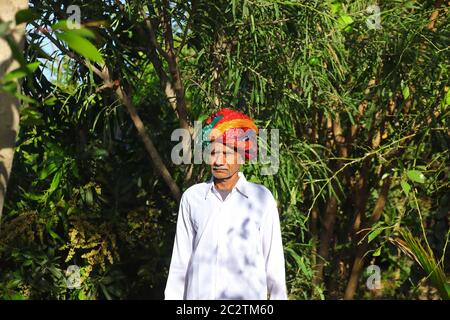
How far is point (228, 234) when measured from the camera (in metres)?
3.87

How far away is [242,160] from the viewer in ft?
13.2

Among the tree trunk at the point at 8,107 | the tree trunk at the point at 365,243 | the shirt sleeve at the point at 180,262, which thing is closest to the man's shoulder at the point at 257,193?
the shirt sleeve at the point at 180,262

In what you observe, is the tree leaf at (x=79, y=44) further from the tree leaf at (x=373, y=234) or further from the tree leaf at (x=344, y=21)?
the tree leaf at (x=344, y=21)

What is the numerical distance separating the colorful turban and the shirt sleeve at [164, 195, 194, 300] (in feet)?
1.15

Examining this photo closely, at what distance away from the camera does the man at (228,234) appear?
3848mm

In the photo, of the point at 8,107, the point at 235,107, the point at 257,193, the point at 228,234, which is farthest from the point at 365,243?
the point at 8,107

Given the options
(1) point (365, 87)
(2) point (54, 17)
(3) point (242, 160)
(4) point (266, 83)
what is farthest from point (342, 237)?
(3) point (242, 160)

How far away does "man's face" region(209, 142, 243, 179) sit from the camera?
3963 mm

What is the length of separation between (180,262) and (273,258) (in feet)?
1.30

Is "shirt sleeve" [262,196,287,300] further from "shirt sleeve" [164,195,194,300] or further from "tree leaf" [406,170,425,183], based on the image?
"tree leaf" [406,170,425,183]

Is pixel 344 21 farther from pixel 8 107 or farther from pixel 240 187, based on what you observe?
pixel 8 107
